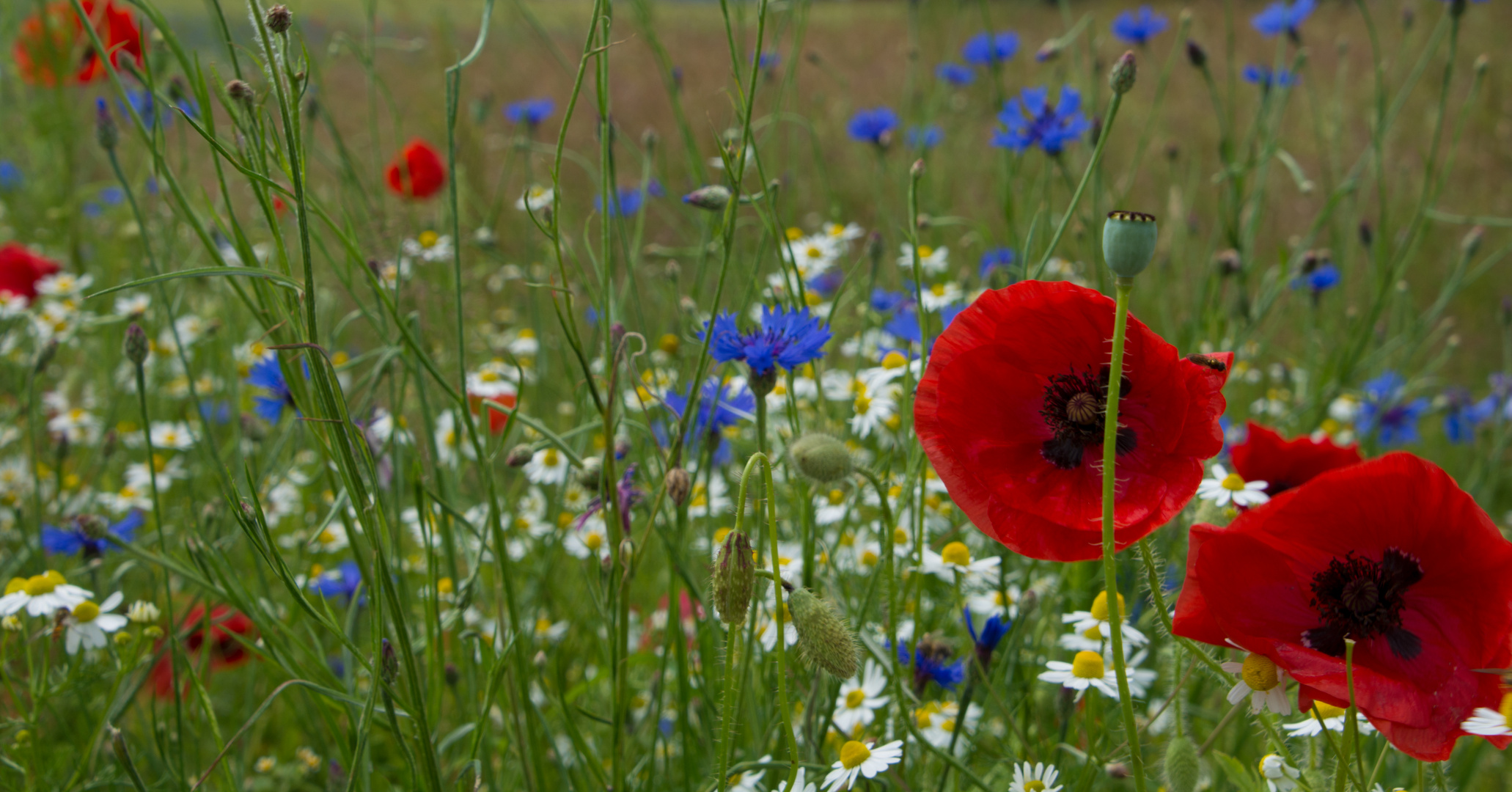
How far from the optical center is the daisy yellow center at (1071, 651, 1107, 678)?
3.01 ft

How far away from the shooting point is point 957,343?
2.58 feet

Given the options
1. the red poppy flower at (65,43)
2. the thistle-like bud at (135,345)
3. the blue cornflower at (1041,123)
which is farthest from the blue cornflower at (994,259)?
the red poppy flower at (65,43)

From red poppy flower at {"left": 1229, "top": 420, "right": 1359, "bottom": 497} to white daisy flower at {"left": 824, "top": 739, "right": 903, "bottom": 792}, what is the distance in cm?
54

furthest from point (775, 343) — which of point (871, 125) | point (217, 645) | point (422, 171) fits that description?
point (422, 171)

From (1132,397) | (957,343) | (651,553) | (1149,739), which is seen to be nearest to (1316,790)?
(1132,397)

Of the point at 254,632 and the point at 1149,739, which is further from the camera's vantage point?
the point at 254,632

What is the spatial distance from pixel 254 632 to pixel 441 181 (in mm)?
1256

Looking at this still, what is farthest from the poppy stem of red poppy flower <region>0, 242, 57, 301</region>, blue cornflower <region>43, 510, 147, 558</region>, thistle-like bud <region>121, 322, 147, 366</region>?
red poppy flower <region>0, 242, 57, 301</region>

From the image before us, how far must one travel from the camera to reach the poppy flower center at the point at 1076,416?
2.70 feet

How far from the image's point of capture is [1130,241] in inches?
21.9

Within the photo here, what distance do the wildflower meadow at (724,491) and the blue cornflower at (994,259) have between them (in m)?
0.02

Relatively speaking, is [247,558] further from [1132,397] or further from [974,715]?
[1132,397]

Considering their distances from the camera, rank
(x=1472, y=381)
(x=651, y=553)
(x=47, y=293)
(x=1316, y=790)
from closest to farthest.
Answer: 1. (x=1316, y=790)
2. (x=651, y=553)
3. (x=47, y=293)
4. (x=1472, y=381)

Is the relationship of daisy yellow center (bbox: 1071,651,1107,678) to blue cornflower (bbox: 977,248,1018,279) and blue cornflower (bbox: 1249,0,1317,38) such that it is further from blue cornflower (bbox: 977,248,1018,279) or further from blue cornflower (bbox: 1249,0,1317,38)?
blue cornflower (bbox: 1249,0,1317,38)
